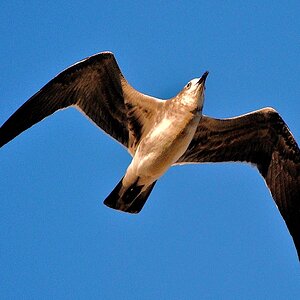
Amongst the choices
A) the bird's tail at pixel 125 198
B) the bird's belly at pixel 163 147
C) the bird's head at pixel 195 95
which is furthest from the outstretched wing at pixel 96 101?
the bird's tail at pixel 125 198

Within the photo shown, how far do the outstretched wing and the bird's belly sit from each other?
536 millimetres

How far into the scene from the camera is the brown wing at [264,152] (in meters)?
14.4

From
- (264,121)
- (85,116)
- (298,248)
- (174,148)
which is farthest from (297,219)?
(85,116)

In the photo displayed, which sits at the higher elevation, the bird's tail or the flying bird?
the flying bird

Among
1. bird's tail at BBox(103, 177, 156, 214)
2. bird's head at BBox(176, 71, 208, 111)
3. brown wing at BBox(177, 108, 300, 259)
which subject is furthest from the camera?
brown wing at BBox(177, 108, 300, 259)

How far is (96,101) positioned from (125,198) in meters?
1.75

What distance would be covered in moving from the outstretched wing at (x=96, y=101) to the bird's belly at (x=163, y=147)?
536mm

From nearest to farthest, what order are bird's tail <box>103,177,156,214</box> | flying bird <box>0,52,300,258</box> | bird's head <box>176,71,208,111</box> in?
bird's head <box>176,71,208,111</box> → flying bird <box>0,52,300,258</box> → bird's tail <box>103,177,156,214</box>

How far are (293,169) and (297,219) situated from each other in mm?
879

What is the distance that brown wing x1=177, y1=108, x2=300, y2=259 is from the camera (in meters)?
14.4

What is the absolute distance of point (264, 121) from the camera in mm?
14289

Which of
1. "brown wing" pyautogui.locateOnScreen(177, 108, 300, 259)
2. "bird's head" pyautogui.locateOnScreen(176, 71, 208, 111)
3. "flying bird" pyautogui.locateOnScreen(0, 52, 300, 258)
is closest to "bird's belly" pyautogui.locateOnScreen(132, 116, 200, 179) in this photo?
"flying bird" pyautogui.locateOnScreen(0, 52, 300, 258)

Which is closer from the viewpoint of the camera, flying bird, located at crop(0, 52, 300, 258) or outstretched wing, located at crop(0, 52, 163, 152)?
flying bird, located at crop(0, 52, 300, 258)

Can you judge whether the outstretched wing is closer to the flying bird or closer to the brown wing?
the flying bird
